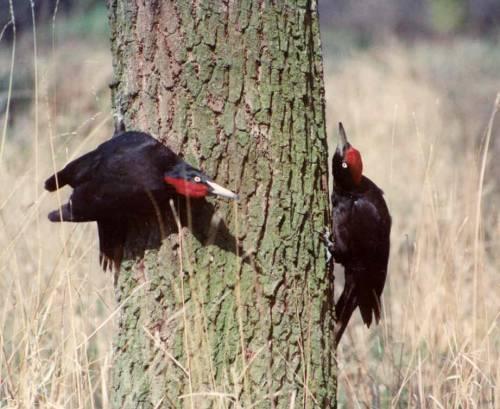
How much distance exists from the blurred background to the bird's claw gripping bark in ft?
1.23

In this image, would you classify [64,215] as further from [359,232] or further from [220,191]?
[359,232]

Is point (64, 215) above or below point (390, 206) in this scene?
above

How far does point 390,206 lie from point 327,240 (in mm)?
3721

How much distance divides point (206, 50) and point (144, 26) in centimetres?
20

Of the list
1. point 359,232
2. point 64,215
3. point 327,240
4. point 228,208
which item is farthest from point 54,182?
point 359,232

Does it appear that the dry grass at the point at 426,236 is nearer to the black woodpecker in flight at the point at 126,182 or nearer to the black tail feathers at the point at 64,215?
the black woodpecker in flight at the point at 126,182

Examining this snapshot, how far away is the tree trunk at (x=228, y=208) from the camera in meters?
2.63

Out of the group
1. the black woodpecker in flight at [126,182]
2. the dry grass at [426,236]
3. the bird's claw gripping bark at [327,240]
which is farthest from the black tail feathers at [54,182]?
the dry grass at [426,236]

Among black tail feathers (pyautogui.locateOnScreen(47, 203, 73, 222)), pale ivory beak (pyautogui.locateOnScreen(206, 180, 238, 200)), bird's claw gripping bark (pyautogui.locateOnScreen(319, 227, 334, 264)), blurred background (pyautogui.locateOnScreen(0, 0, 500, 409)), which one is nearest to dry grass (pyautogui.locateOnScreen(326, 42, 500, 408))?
blurred background (pyautogui.locateOnScreen(0, 0, 500, 409))

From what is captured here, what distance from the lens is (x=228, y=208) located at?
2664mm

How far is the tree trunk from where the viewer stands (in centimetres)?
263

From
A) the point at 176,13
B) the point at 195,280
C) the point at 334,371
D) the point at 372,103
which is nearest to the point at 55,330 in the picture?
the point at 195,280

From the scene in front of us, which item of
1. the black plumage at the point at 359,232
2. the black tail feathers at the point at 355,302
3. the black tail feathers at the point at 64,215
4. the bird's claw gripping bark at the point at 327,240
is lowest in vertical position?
the black tail feathers at the point at 355,302

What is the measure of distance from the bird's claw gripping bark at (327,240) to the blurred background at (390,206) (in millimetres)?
374
